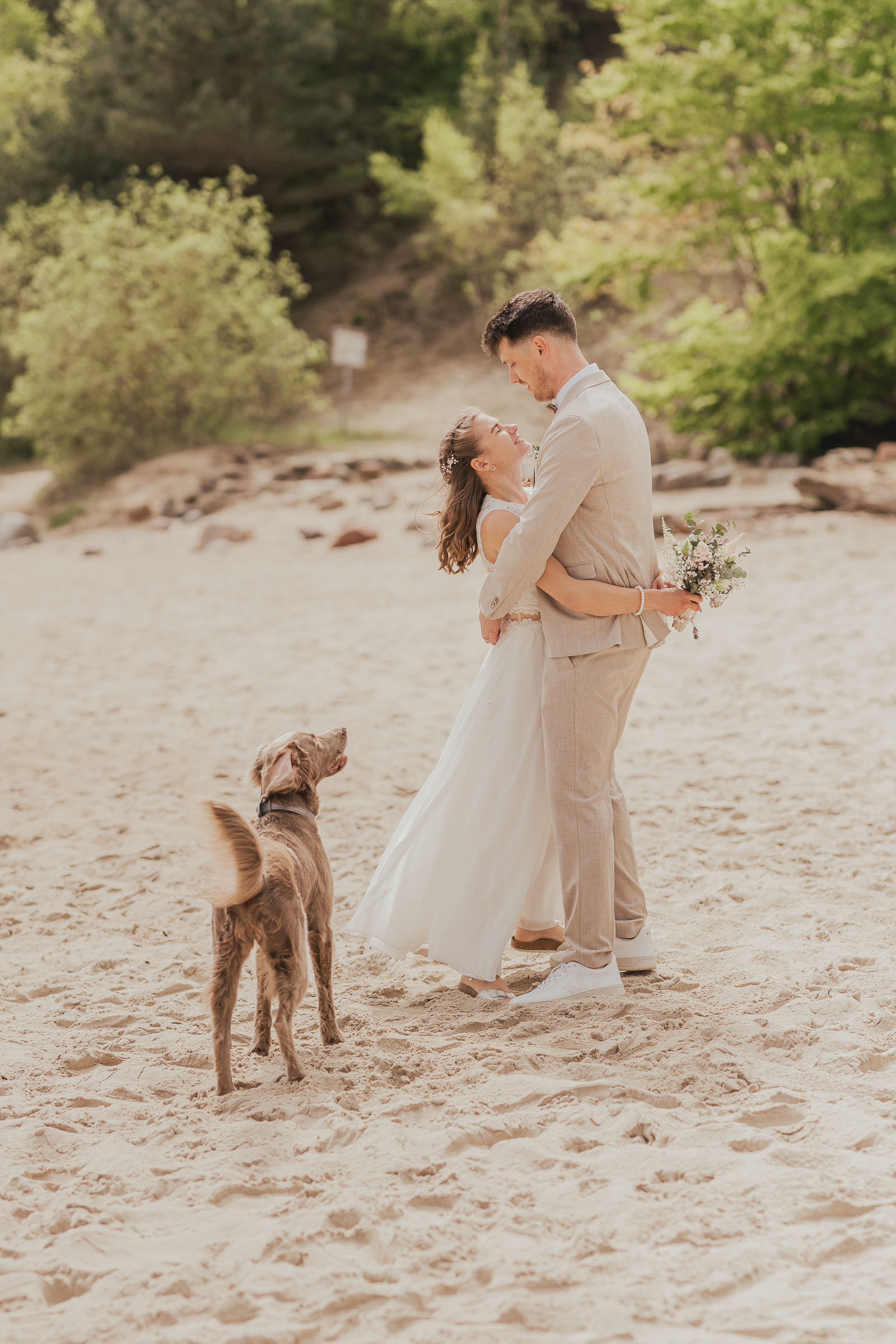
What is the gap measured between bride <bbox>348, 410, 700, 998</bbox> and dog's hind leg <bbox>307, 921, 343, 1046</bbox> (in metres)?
0.36

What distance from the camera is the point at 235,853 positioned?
3.08 metres

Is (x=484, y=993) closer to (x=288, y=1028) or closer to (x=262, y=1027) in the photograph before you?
(x=262, y=1027)

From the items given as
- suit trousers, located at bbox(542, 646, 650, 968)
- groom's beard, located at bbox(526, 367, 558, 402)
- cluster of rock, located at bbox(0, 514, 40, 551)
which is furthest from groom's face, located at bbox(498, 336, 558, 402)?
cluster of rock, located at bbox(0, 514, 40, 551)

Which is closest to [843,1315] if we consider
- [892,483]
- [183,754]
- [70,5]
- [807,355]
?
[183,754]

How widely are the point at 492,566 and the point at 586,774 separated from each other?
741 mm

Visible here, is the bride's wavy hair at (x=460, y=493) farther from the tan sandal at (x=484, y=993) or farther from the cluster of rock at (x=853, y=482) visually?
the cluster of rock at (x=853, y=482)

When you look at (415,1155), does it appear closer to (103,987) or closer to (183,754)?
(103,987)

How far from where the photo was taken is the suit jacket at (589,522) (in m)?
3.50

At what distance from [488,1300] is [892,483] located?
527 inches

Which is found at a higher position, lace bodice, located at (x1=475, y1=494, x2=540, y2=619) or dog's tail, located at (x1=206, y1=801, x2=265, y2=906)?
lace bodice, located at (x1=475, y1=494, x2=540, y2=619)

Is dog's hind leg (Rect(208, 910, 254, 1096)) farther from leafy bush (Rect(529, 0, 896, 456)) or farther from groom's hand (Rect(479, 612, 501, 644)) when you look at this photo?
leafy bush (Rect(529, 0, 896, 456))

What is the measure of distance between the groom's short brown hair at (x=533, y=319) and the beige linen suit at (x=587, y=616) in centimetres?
19

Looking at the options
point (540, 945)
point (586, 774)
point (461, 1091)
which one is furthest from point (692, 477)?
point (461, 1091)

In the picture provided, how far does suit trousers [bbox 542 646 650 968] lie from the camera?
3.71 m
